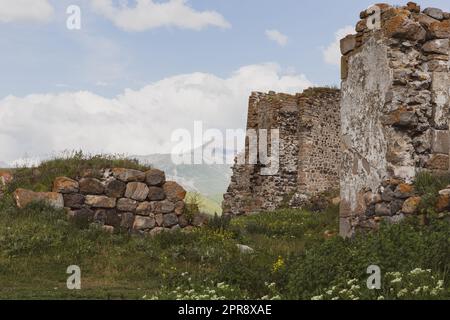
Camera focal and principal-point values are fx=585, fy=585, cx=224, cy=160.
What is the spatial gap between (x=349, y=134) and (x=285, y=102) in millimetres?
14384

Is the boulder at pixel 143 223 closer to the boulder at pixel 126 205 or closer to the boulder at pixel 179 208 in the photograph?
the boulder at pixel 126 205

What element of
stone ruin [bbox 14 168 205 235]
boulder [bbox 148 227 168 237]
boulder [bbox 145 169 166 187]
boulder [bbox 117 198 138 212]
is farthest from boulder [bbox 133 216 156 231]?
boulder [bbox 145 169 166 187]

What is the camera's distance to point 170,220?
1414 cm

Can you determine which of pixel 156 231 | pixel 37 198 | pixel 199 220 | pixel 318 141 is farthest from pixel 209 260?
pixel 318 141

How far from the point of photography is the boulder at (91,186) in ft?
44.7

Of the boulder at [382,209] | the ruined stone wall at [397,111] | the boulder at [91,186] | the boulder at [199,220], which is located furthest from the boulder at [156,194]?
the boulder at [382,209]

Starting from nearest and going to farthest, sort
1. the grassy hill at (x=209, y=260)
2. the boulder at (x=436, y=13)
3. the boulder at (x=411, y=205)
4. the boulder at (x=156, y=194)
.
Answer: the grassy hill at (x=209, y=260) → the boulder at (x=411, y=205) → the boulder at (x=436, y=13) → the boulder at (x=156, y=194)

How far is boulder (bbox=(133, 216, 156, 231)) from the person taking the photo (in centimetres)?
1378

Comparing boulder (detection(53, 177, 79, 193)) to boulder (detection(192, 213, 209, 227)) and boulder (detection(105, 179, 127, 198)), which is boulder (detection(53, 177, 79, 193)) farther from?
boulder (detection(192, 213, 209, 227))

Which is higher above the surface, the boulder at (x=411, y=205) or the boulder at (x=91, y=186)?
the boulder at (x=91, y=186)

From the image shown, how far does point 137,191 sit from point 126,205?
440 millimetres

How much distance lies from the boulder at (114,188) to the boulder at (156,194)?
66cm

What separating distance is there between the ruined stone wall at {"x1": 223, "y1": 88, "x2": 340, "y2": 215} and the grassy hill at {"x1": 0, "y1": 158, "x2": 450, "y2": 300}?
8427mm

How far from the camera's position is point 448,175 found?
9211 mm
